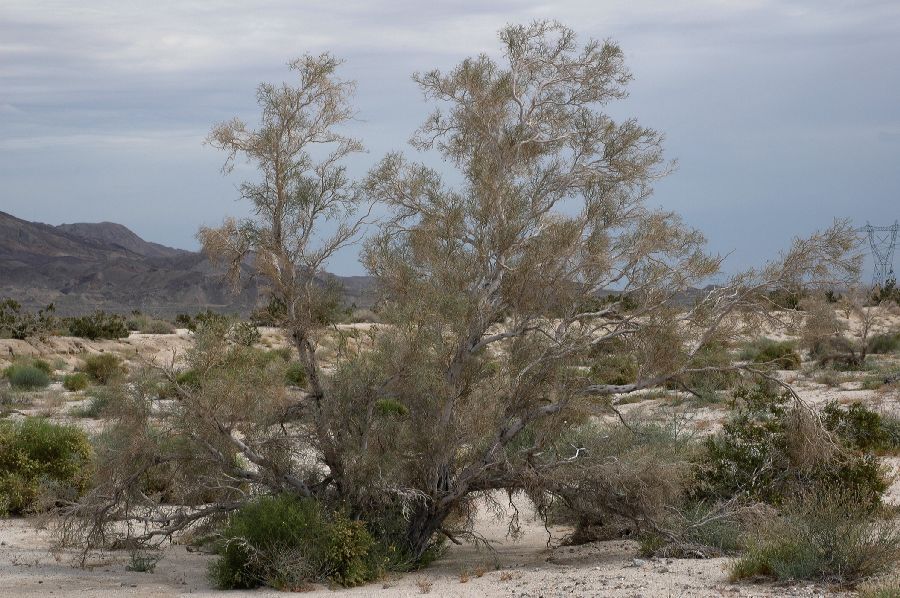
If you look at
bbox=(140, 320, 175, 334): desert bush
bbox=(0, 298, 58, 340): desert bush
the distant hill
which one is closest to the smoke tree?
bbox=(0, 298, 58, 340): desert bush

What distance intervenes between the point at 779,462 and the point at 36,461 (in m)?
10.2

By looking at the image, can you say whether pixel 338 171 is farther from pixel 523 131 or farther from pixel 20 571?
pixel 20 571

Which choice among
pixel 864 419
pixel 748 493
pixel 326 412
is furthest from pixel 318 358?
pixel 864 419

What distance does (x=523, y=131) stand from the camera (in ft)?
41.2

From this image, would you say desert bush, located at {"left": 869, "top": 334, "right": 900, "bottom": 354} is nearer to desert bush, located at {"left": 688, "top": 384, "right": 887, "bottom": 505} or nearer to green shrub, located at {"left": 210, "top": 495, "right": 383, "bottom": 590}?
desert bush, located at {"left": 688, "top": 384, "right": 887, "bottom": 505}

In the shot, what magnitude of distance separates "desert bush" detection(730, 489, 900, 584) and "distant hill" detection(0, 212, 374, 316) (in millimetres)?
84104

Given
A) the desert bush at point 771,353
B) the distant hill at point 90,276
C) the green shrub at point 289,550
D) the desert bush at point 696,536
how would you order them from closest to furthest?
the green shrub at point 289,550 < the desert bush at point 696,536 < the desert bush at point 771,353 < the distant hill at point 90,276

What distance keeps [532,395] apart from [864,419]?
4.70m

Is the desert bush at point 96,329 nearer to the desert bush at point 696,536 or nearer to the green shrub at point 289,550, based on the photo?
the green shrub at point 289,550

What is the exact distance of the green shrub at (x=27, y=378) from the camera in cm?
3020

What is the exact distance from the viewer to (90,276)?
5177 inches

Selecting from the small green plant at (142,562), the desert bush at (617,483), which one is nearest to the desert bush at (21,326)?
the small green plant at (142,562)

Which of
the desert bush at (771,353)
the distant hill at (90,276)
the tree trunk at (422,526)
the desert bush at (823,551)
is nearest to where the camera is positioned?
the desert bush at (823,551)

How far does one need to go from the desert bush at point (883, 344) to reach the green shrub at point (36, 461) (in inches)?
1010
